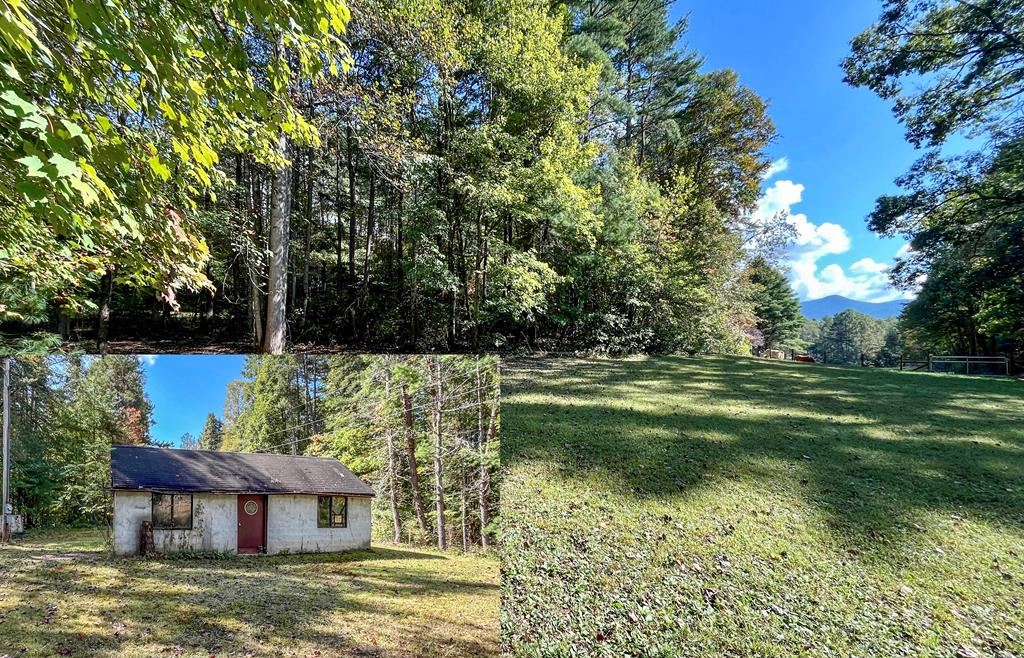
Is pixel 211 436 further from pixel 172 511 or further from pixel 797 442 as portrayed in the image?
pixel 797 442

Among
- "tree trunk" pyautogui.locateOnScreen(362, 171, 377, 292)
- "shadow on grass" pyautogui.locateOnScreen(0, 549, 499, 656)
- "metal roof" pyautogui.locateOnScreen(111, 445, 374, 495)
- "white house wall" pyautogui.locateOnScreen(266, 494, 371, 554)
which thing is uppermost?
"tree trunk" pyautogui.locateOnScreen(362, 171, 377, 292)

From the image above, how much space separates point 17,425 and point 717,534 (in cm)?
360

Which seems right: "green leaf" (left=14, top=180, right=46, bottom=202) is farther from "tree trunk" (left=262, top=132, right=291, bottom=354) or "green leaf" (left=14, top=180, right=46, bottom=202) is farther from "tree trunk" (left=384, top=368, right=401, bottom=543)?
"tree trunk" (left=262, top=132, right=291, bottom=354)

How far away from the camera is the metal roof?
1.37 metres

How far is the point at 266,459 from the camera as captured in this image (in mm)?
1498

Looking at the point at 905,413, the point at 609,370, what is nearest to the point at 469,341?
the point at 609,370

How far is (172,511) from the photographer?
4.49 ft

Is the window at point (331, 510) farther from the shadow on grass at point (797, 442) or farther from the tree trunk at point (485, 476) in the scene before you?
the shadow on grass at point (797, 442)

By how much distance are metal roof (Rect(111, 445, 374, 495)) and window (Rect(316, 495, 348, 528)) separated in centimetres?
3

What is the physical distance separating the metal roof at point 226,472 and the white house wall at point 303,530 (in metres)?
0.05

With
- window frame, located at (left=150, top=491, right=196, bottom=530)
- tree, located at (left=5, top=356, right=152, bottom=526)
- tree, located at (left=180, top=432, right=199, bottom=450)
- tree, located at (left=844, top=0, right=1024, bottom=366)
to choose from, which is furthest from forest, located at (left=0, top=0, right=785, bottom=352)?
tree, located at (left=844, top=0, right=1024, bottom=366)

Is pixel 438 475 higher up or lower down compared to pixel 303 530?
higher up

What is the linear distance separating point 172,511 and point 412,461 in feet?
2.66

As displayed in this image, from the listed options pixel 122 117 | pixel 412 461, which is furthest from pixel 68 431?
pixel 122 117
